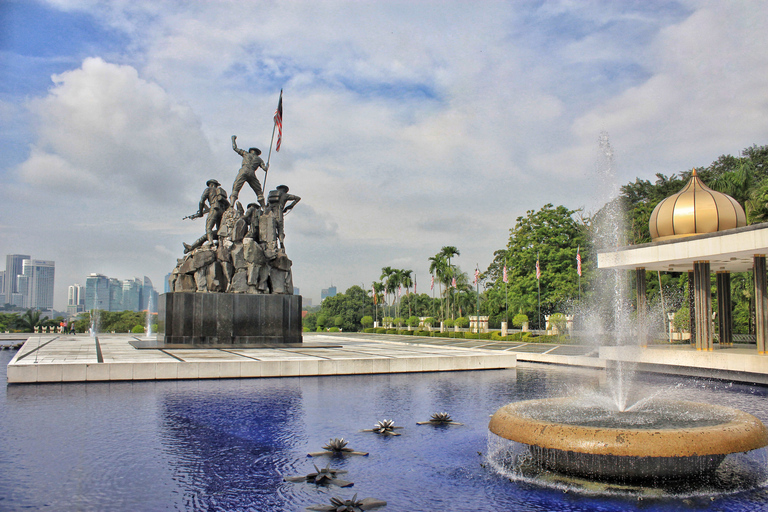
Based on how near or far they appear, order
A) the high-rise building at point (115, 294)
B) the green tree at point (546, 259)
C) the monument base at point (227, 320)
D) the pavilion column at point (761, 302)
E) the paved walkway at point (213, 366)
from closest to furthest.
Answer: the paved walkway at point (213, 366) → the pavilion column at point (761, 302) → the monument base at point (227, 320) → the green tree at point (546, 259) → the high-rise building at point (115, 294)

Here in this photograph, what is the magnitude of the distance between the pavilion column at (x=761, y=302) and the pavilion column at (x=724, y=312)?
372 centimetres

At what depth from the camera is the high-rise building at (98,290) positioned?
268 ft

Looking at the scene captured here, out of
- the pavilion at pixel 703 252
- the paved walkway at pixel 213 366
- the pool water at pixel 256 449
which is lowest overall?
the pool water at pixel 256 449

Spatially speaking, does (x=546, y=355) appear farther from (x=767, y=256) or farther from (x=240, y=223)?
(x=240, y=223)

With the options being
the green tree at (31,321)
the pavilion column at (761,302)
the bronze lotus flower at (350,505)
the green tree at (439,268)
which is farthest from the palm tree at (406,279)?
the bronze lotus flower at (350,505)

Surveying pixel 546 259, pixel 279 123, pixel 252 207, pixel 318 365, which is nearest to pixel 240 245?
pixel 252 207

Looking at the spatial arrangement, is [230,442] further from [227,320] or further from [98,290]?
[98,290]

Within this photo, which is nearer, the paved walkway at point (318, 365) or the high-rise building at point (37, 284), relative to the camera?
the paved walkway at point (318, 365)

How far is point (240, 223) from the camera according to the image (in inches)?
912

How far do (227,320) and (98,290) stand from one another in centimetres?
7071

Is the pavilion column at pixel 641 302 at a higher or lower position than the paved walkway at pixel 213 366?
higher

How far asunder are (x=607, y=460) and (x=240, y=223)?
19494 millimetres

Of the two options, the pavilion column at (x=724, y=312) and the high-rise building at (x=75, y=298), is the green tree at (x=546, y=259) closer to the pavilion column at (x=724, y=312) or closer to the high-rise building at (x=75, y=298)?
the pavilion column at (x=724, y=312)

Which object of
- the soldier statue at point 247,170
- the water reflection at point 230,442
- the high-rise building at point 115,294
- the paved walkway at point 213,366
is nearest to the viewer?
the water reflection at point 230,442
